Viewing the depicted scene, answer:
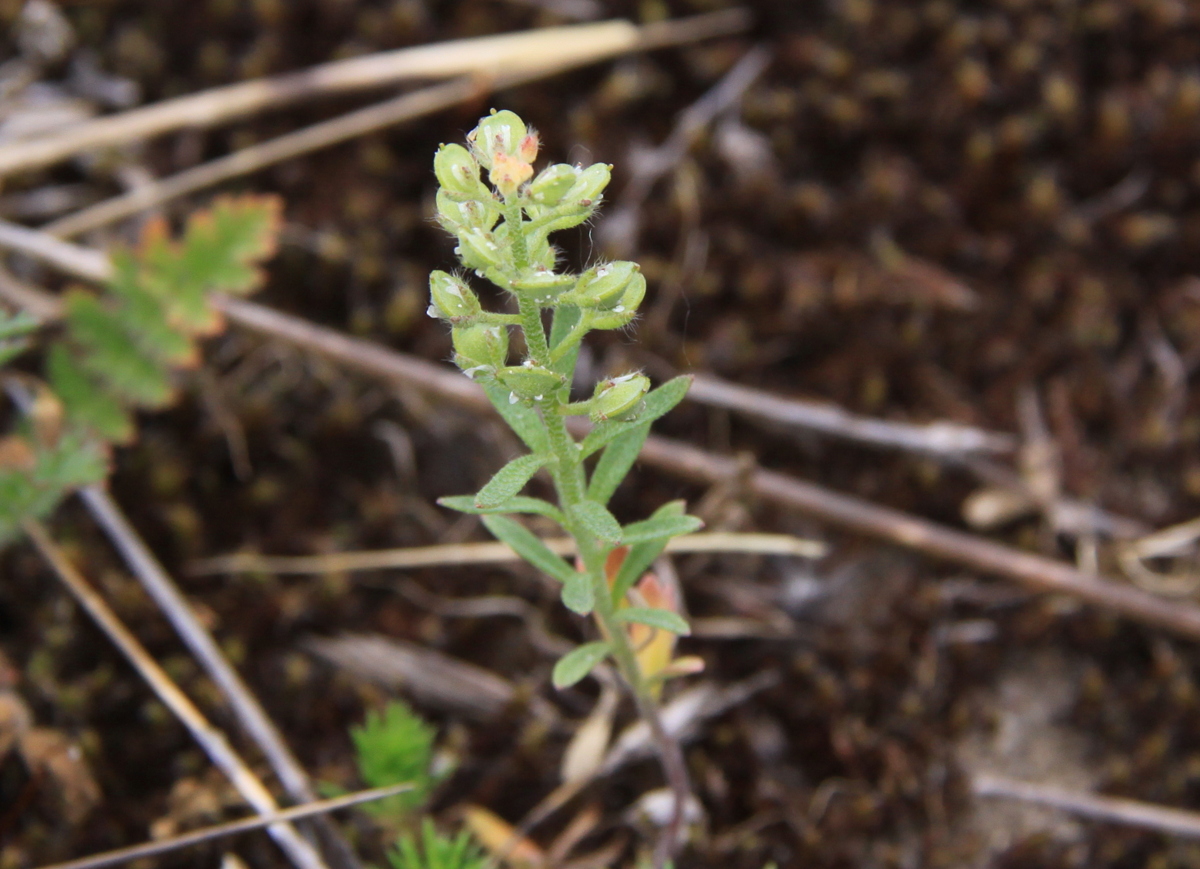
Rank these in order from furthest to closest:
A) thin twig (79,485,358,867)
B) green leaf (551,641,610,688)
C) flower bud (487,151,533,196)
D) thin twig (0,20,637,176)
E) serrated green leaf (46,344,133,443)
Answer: thin twig (0,20,637,176)
serrated green leaf (46,344,133,443)
thin twig (79,485,358,867)
green leaf (551,641,610,688)
flower bud (487,151,533,196)

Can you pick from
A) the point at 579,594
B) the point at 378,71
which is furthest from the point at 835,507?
the point at 378,71

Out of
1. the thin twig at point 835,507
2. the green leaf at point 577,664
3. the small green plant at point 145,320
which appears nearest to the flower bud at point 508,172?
the green leaf at point 577,664

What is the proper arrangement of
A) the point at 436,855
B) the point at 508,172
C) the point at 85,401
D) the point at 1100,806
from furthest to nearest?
the point at 85,401, the point at 1100,806, the point at 436,855, the point at 508,172

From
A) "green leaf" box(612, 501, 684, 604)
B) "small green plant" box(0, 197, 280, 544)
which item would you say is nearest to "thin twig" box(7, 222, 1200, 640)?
"small green plant" box(0, 197, 280, 544)

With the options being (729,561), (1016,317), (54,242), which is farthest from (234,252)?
(1016,317)

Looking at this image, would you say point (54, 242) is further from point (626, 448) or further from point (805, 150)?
point (805, 150)

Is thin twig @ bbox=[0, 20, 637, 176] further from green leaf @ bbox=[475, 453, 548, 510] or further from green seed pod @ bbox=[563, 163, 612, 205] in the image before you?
green leaf @ bbox=[475, 453, 548, 510]

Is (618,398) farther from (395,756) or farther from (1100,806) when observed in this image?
(1100,806)
